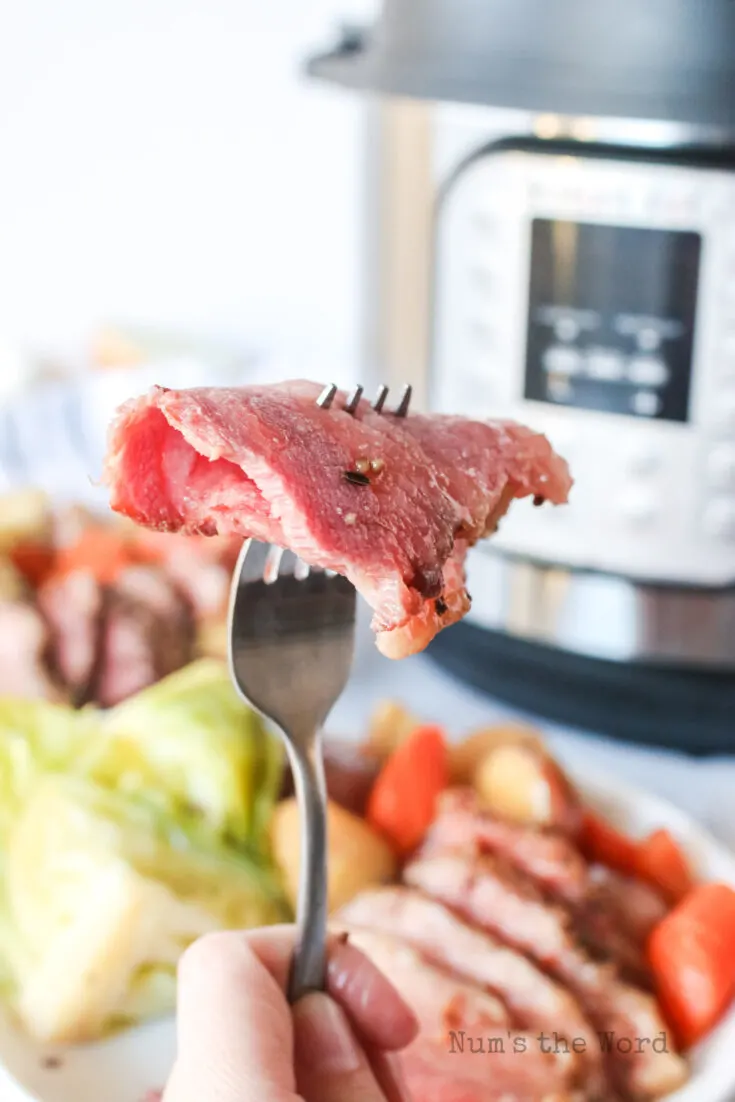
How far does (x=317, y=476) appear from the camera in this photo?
0.96 ft

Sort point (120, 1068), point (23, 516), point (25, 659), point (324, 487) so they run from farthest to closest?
point (23, 516) → point (25, 659) → point (120, 1068) → point (324, 487)

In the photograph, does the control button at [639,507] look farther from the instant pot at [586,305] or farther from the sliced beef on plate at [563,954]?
the sliced beef on plate at [563,954]

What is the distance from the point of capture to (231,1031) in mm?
331

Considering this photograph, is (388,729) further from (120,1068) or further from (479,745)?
(120,1068)

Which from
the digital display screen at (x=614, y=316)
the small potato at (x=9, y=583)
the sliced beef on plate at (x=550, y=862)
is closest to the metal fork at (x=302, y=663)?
the sliced beef on plate at (x=550, y=862)

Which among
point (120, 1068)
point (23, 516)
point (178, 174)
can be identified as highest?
point (178, 174)

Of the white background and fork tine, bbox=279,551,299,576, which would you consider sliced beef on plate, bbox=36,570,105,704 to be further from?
the white background

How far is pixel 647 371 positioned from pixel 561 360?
0.04m

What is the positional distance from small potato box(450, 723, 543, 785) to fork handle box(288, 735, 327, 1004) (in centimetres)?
20

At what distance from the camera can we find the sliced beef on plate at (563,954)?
406 millimetres

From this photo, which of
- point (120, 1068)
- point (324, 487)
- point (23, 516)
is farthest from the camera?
point (23, 516)

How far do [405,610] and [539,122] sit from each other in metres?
0.36

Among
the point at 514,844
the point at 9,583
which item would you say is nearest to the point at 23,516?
the point at 9,583

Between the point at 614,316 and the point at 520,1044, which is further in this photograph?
the point at 614,316
